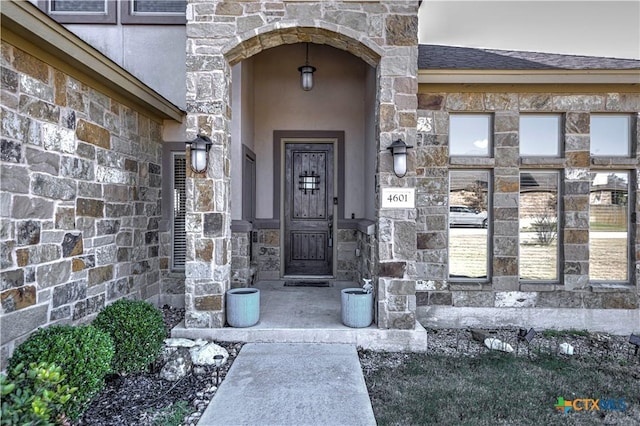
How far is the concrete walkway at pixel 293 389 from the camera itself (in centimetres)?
249

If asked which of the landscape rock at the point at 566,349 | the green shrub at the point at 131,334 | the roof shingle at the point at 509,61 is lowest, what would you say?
the landscape rock at the point at 566,349

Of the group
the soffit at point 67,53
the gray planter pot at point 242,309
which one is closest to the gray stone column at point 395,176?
the gray planter pot at point 242,309

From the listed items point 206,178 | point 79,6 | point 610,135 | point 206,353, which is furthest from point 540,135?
point 79,6

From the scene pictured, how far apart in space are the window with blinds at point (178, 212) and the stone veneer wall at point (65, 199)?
45 centimetres

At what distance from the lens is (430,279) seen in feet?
15.1

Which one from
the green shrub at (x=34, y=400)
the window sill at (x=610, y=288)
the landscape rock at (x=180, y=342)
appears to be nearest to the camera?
the green shrub at (x=34, y=400)

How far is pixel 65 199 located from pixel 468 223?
423 centimetres

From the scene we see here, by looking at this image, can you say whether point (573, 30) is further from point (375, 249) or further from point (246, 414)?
point (246, 414)

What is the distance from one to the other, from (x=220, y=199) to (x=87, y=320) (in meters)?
1.69

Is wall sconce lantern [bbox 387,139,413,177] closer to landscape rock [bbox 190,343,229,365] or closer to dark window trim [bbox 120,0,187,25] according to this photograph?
landscape rock [bbox 190,343,229,365]

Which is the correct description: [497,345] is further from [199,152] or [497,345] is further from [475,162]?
[199,152]

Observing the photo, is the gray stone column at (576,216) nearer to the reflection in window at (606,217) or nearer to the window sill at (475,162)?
the reflection in window at (606,217)

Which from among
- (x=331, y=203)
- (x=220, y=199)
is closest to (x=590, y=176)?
(x=331, y=203)

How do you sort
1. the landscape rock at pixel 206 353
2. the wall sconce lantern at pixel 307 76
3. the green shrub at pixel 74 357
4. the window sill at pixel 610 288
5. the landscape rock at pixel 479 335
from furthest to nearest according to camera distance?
1. the wall sconce lantern at pixel 307 76
2. the window sill at pixel 610 288
3. the landscape rock at pixel 479 335
4. the landscape rock at pixel 206 353
5. the green shrub at pixel 74 357
